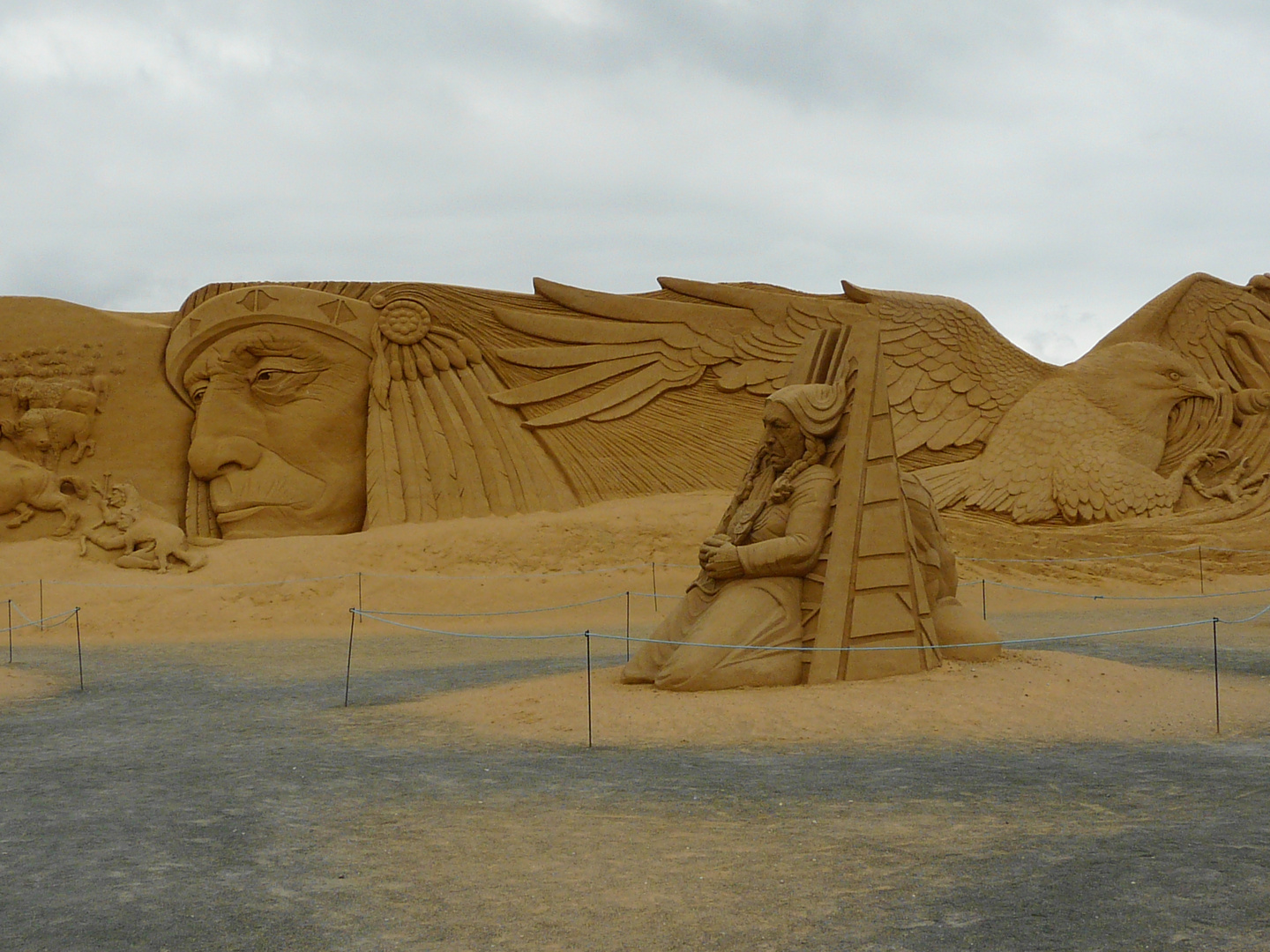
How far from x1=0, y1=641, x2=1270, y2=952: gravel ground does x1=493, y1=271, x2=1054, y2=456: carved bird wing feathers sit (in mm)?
7578

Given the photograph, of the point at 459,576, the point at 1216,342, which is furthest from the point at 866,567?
the point at 1216,342

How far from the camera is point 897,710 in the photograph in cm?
621

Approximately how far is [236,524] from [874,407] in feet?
26.0

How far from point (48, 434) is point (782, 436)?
872 centimetres

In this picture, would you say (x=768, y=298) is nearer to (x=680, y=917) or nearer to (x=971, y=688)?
(x=971, y=688)

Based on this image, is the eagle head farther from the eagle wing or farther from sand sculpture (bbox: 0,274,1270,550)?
the eagle wing

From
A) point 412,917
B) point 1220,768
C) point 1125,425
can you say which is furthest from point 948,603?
point 1125,425

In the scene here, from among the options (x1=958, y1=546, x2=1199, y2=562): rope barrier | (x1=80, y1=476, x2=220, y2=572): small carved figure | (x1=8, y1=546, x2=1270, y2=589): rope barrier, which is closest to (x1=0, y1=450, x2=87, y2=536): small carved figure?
(x1=80, y1=476, x2=220, y2=572): small carved figure

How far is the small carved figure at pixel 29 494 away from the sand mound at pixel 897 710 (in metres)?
7.05

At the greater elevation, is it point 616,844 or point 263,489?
point 263,489

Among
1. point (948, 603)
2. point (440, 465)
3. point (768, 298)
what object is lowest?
point (948, 603)

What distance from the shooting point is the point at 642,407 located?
13.5 metres

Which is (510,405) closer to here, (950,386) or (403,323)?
(403,323)

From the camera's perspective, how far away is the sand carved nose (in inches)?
504
